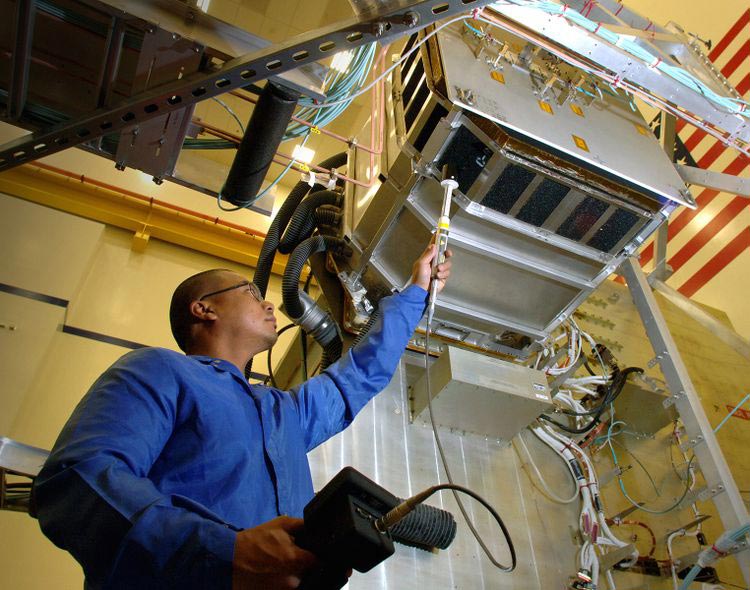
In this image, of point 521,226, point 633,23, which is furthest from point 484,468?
point 633,23

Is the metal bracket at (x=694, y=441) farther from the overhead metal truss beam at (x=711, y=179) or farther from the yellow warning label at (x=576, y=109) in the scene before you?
the yellow warning label at (x=576, y=109)

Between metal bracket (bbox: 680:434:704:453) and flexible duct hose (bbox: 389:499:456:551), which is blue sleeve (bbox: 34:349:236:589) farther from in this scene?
metal bracket (bbox: 680:434:704:453)

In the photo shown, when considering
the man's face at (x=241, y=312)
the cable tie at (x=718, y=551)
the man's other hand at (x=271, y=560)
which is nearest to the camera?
the man's other hand at (x=271, y=560)

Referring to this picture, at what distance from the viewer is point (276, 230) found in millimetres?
2838

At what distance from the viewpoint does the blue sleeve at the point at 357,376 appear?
178cm

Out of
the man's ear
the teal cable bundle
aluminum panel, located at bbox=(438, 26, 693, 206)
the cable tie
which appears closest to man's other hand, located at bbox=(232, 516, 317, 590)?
the man's ear

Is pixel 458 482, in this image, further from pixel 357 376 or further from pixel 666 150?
pixel 666 150

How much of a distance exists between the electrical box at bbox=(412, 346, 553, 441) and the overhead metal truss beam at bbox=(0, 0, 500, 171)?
1.34 m

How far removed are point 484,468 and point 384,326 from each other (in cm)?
115

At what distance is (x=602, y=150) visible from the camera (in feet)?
7.73

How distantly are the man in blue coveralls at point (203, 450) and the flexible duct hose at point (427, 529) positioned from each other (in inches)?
21.5

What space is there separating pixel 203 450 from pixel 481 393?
1452 millimetres

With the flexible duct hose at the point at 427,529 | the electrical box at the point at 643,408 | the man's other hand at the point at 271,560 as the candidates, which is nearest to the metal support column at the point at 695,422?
the electrical box at the point at 643,408

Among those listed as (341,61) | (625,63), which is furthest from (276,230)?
(625,63)
